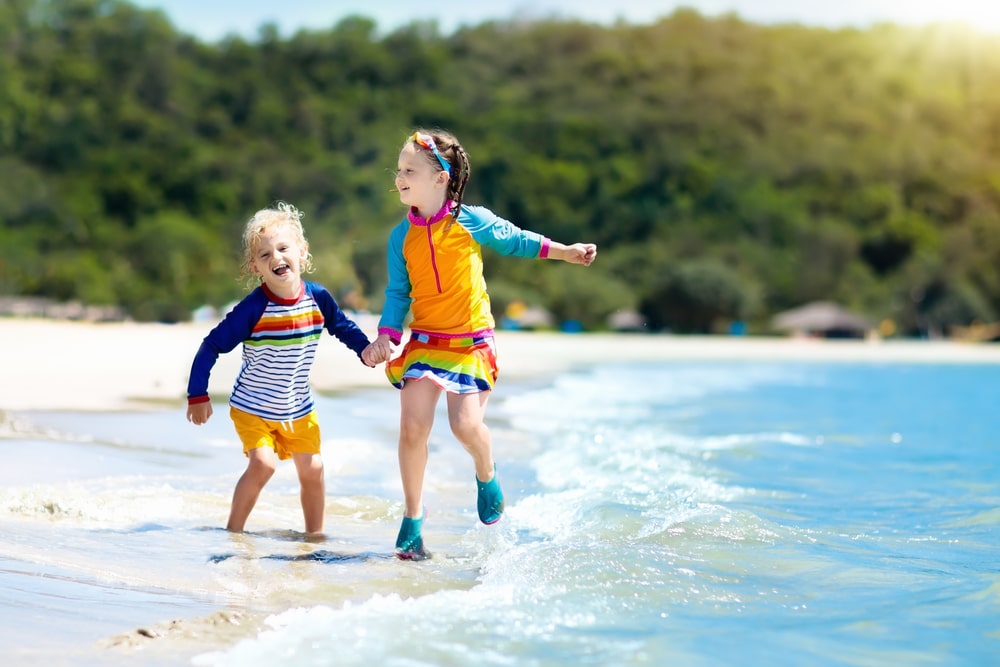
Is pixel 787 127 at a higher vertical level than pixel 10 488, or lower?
higher

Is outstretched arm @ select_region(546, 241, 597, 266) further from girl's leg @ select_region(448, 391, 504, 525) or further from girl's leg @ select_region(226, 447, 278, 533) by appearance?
girl's leg @ select_region(226, 447, 278, 533)

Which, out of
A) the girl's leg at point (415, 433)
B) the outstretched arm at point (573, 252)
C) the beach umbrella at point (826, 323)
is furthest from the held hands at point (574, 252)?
the beach umbrella at point (826, 323)

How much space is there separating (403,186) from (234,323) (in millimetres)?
788

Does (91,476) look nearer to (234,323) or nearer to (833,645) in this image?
(234,323)

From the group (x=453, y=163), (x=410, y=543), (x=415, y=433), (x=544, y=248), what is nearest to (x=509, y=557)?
(x=410, y=543)

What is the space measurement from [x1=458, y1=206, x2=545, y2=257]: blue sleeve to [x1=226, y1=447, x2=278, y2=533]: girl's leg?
3.66 ft

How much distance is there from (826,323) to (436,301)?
55950mm

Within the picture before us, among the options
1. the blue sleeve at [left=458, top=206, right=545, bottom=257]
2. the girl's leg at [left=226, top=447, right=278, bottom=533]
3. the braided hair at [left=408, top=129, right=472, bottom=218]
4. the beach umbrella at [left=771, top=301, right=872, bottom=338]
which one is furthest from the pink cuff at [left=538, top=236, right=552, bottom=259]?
the beach umbrella at [left=771, top=301, right=872, bottom=338]

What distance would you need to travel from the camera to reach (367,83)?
89.1 meters

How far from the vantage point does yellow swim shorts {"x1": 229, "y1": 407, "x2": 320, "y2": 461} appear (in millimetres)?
4184

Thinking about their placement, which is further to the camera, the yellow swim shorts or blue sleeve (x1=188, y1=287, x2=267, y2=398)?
the yellow swim shorts

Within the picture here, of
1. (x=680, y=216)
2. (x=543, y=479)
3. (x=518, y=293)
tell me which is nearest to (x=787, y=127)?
(x=680, y=216)

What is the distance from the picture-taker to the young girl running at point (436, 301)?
3971 millimetres

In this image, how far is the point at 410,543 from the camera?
386 cm
